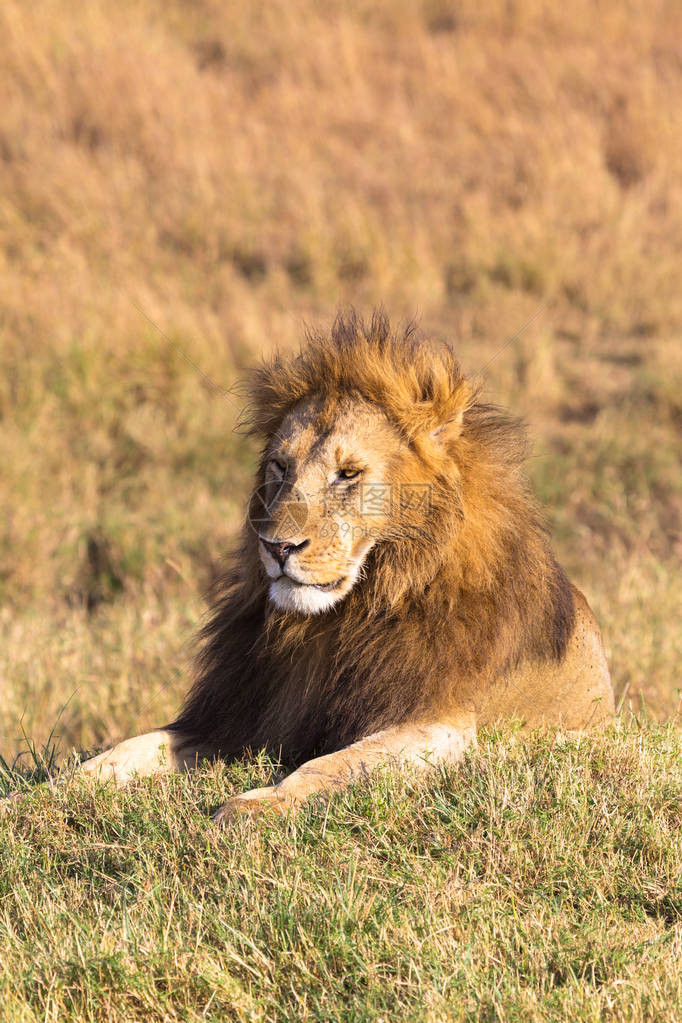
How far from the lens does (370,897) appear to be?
2.84 metres

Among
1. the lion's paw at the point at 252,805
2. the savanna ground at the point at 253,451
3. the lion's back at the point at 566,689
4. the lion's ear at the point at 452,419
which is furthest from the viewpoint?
the lion's back at the point at 566,689

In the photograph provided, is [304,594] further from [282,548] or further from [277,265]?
[277,265]

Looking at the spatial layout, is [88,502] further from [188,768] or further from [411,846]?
[411,846]

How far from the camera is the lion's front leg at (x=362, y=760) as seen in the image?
3213 mm

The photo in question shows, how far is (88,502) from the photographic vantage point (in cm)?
886

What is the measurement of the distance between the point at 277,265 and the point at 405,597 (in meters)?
8.77

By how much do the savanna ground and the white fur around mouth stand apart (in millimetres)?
517

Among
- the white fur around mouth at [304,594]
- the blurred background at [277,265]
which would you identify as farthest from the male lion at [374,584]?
the blurred background at [277,265]

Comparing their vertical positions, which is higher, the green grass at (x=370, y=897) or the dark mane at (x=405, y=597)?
the dark mane at (x=405, y=597)

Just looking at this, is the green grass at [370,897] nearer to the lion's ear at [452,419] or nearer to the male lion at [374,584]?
the male lion at [374,584]

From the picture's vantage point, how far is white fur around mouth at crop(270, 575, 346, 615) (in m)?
3.36

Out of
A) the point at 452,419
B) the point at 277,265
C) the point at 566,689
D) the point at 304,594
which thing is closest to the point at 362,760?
the point at 304,594

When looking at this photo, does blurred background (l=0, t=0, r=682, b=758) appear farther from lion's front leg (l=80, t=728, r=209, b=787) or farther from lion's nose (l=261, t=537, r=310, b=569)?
lion's nose (l=261, t=537, r=310, b=569)

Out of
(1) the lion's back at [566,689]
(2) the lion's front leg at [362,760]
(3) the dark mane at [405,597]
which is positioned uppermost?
(3) the dark mane at [405,597]
